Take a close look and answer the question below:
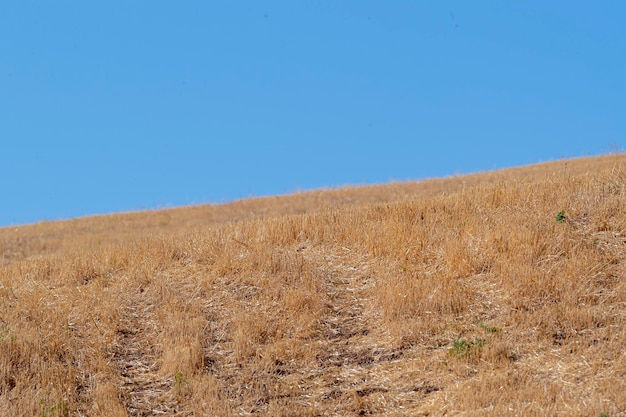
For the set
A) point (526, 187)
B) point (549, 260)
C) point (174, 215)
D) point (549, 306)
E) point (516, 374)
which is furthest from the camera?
point (174, 215)

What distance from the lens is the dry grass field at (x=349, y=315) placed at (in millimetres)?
7938

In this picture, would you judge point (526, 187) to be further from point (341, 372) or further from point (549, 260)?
point (341, 372)

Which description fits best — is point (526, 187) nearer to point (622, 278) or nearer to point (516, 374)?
point (622, 278)

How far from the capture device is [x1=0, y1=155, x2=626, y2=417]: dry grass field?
313 inches

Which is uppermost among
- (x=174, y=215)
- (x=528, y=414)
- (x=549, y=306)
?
(x=174, y=215)

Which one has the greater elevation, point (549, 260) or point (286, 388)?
point (549, 260)

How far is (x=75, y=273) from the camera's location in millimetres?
12102

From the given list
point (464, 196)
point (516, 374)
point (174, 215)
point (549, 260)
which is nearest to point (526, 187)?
point (464, 196)

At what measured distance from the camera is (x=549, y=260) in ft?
32.9

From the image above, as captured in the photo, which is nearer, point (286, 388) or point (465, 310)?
point (286, 388)

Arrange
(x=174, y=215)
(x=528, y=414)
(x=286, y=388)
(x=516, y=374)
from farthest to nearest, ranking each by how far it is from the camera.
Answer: (x=174, y=215), (x=286, y=388), (x=516, y=374), (x=528, y=414)

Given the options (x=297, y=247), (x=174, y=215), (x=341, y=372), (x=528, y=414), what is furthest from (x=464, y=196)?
(x=174, y=215)

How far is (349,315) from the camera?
9930 mm

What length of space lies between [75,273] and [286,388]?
5.30 metres
